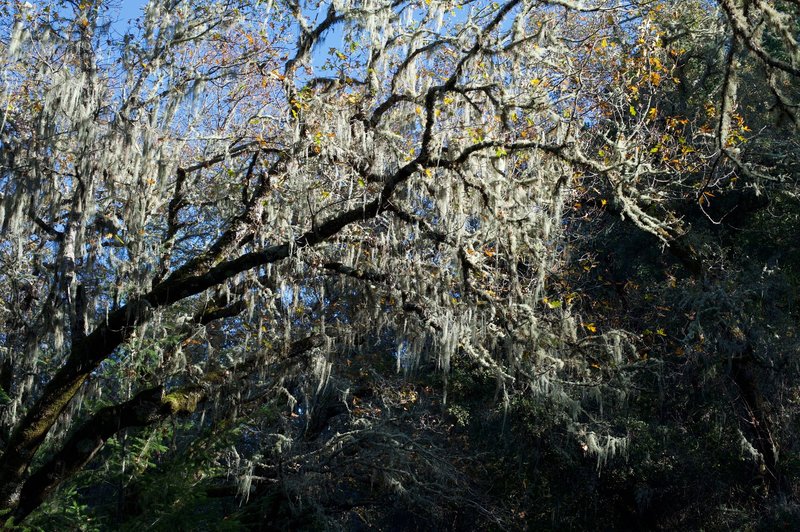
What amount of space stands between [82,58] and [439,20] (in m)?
2.87

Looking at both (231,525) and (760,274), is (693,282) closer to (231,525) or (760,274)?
(760,274)

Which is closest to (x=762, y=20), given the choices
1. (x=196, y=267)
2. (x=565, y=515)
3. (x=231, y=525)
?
(x=196, y=267)

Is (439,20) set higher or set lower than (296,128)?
higher

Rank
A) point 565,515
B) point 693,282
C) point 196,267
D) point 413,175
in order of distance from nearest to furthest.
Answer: point 413,175
point 196,267
point 693,282
point 565,515

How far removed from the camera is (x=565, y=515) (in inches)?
506

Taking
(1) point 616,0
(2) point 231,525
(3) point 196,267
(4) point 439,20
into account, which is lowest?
(2) point 231,525

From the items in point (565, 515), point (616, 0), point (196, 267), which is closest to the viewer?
point (196, 267)

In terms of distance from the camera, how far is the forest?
19.9 feet

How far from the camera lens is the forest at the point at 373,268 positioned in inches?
238

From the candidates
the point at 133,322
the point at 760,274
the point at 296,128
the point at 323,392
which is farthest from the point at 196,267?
the point at 760,274

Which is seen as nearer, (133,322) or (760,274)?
(133,322)

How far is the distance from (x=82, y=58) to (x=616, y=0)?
19.6 ft

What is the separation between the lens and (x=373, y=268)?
22.2 feet

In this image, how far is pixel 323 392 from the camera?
11328 millimetres
